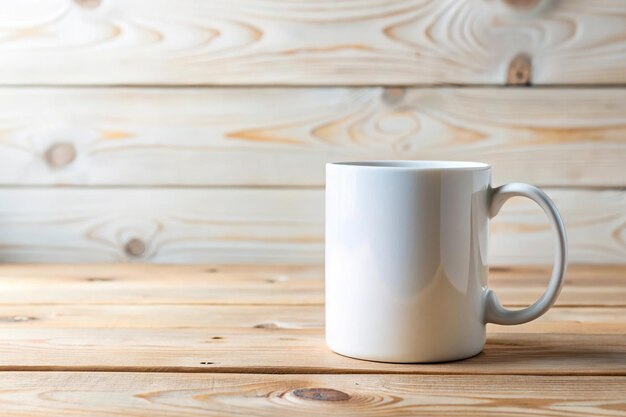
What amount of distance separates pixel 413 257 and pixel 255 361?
14 cm

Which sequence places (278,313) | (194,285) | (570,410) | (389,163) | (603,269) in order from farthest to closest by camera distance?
(603,269) < (194,285) < (278,313) < (389,163) < (570,410)

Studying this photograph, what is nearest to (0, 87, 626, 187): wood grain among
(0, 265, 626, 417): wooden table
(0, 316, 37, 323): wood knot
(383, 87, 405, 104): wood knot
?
(383, 87, 405, 104): wood knot

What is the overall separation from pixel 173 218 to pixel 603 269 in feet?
1.79

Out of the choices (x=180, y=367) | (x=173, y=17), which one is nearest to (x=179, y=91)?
(x=173, y=17)

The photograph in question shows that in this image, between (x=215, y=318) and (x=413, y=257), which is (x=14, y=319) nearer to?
(x=215, y=318)

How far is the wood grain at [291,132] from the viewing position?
3.28 feet

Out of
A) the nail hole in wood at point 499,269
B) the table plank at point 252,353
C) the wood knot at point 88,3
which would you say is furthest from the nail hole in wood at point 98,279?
the nail hole in wood at point 499,269

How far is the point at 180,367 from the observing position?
0.55 metres

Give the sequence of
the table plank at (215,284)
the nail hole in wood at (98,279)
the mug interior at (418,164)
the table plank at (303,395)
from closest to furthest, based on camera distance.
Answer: the table plank at (303,395), the mug interior at (418,164), the table plank at (215,284), the nail hole in wood at (98,279)

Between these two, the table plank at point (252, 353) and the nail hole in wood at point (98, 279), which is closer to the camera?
the table plank at point (252, 353)

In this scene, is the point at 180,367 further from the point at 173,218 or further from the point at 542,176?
the point at 542,176

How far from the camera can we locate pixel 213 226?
1.03m

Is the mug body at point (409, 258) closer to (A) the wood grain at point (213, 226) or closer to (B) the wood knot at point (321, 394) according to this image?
(B) the wood knot at point (321, 394)

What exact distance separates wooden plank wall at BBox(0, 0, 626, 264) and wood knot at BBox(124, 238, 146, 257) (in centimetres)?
3
